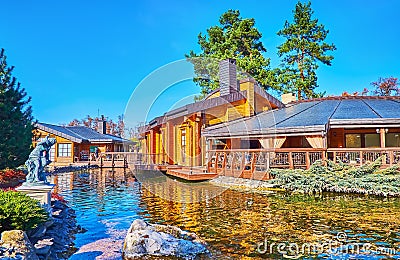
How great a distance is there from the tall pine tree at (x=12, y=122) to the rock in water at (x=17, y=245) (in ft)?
28.3

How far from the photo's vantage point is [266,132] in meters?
12.0

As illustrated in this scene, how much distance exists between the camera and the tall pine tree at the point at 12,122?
10953 millimetres

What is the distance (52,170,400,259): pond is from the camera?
181 inches

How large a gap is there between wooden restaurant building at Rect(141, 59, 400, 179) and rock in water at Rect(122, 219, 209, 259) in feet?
22.0

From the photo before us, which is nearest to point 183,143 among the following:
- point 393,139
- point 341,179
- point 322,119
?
point 322,119

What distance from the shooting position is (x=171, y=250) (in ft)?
14.8

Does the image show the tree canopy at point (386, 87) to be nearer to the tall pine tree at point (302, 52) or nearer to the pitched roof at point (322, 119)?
the tall pine tree at point (302, 52)

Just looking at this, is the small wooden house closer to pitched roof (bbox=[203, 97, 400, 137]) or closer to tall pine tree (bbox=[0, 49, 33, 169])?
tall pine tree (bbox=[0, 49, 33, 169])

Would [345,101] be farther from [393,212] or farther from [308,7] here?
[308,7]

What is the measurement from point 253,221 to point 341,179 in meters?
4.90

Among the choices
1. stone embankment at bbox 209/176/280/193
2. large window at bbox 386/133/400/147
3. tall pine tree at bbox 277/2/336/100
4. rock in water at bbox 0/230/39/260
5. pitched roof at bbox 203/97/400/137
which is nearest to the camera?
rock in water at bbox 0/230/39/260

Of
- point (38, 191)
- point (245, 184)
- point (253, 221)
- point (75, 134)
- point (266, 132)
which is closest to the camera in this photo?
point (38, 191)

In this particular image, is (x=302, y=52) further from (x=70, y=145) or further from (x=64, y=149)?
(x=64, y=149)

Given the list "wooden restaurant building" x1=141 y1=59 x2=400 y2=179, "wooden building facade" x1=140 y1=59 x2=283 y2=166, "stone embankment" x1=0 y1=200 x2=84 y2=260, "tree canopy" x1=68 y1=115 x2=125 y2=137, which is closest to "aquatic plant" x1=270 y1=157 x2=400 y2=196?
"wooden restaurant building" x1=141 y1=59 x2=400 y2=179
